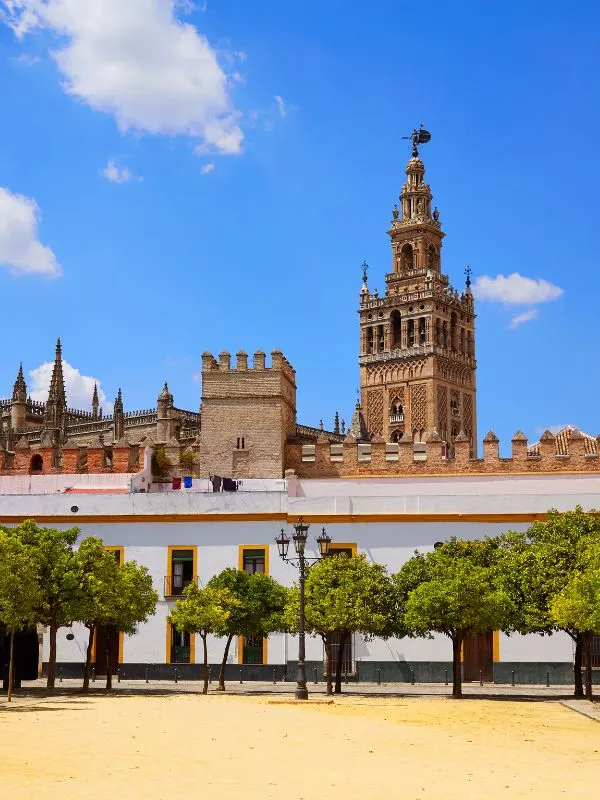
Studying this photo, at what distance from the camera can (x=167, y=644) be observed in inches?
1330

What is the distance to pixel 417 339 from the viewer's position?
8294cm

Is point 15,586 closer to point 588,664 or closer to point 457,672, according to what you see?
point 457,672

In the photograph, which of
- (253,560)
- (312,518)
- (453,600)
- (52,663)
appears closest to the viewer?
(453,600)

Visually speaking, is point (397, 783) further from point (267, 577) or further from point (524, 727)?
point (267, 577)

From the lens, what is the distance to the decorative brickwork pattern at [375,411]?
8294 cm

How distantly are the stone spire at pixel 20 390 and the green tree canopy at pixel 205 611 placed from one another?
45.9m

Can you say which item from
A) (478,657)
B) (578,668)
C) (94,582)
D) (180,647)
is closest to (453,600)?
(578,668)

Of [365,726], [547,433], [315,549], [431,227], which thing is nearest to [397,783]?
[365,726]

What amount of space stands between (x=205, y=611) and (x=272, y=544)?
20.2ft

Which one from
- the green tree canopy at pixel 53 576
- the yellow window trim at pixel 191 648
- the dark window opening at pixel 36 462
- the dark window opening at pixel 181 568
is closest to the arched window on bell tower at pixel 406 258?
the dark window opening at pixel 36 462

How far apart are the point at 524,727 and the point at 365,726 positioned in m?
2.56

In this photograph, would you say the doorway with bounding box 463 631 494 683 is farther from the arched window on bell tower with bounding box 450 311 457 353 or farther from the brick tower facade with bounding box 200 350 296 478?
the arched window on bell tower with bounding box 450 311 457 353

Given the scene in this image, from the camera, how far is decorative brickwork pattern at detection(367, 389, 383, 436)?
82.9 metres

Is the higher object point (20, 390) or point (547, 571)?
point (20, 390)
